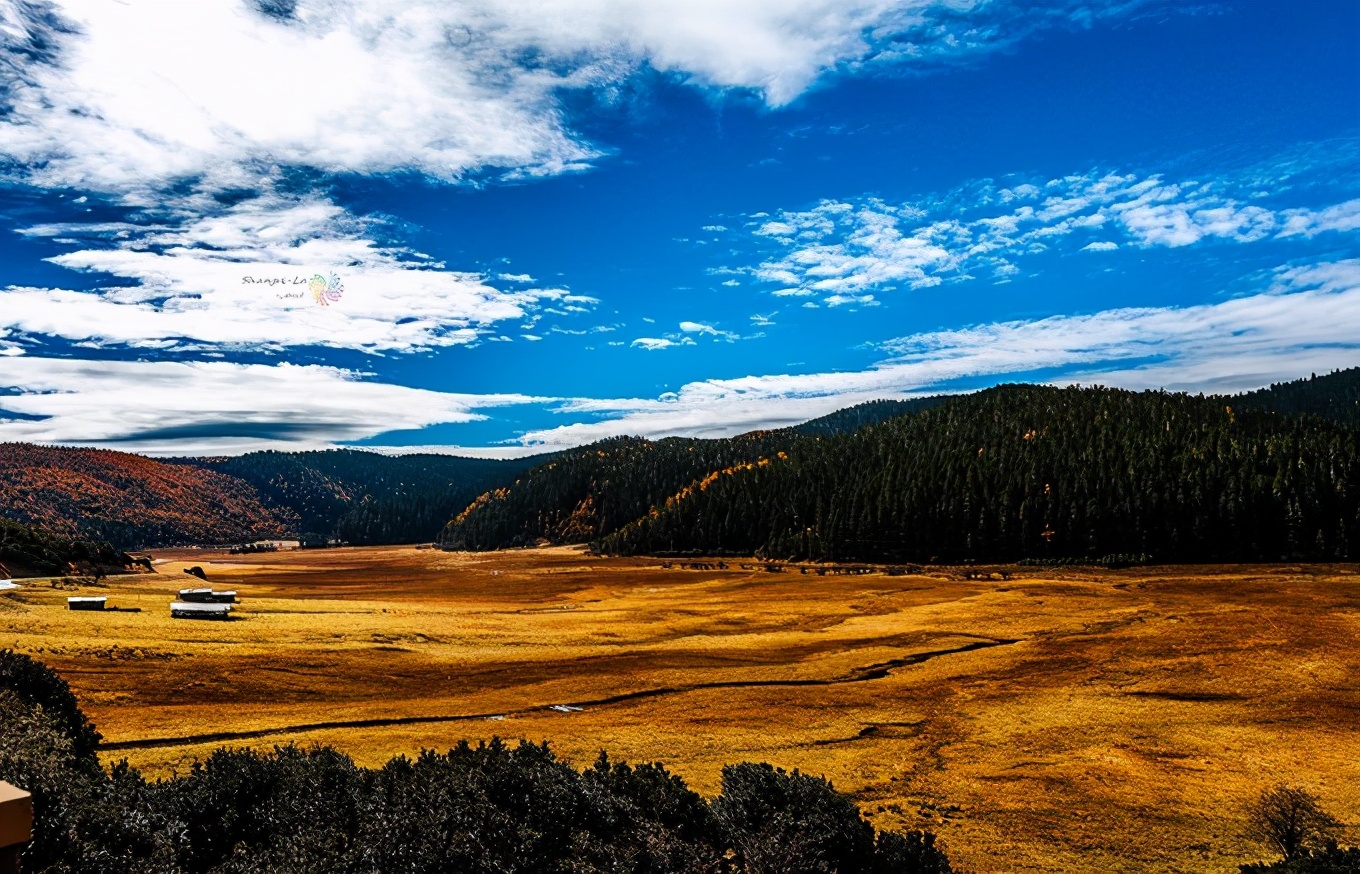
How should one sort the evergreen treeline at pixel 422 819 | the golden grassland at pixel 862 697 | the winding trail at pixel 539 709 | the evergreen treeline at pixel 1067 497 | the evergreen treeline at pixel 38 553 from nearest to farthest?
the evergreen treeline at pixel 422 819 → the golden grassland at pixel 862 697 → the winding trail at pixel 539 709 → the evergreen treeline at pixel 38 553 → the evergreen treeline at pixel 1067 497

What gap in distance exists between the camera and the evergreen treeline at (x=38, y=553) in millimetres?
68438

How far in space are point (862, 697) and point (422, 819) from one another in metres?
26.8

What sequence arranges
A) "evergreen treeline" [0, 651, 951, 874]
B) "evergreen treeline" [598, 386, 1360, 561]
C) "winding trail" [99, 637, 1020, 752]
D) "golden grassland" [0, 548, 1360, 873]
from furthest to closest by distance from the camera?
"evergreen treeline" [598, 386, 1360, 561], "winding trail" [99, 637, 1020, 752], "golden grassland" [0, 548, 1360, 873], "evergreen treeline" [0, 651, 951, 874]

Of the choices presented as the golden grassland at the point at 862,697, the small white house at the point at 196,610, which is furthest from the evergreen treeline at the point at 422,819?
the small white house at the point at 196,610

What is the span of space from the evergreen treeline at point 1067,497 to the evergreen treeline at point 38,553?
375 feet

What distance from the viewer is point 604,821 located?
549 inches

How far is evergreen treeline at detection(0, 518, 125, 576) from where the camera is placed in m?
68.4

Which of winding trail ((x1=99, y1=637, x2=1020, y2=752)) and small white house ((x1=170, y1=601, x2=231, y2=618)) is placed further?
small white house ((x1=170, y1=601, x2=231, y2=618))

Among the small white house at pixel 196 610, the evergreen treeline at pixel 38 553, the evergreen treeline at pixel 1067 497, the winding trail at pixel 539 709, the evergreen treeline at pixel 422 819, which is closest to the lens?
the evergreen treeline at pixel 422 819

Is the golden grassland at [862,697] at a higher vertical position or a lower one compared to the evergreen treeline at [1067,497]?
lower

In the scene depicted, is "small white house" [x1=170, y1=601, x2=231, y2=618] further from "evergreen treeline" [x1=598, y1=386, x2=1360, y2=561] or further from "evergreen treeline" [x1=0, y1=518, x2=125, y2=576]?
"evergreen treeline" [x1=598, y1=386, x2=1360, y2=561]

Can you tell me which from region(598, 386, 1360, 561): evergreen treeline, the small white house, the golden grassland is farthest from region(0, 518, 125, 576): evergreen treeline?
region(598, 386, 1360, 561): evergreen treeline

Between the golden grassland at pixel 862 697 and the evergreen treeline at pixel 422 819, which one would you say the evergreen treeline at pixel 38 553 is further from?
the evergreen treeline at pixel 422 819

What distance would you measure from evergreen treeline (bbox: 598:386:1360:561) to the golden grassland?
60.1 m
